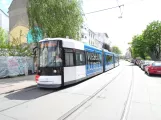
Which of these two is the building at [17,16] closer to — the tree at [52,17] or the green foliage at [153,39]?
the tree at [52,17]

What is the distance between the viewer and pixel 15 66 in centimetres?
1684

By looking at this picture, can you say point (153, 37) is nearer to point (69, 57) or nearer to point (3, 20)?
point (3, 20)

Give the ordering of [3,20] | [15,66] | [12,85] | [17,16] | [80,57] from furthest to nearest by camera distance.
A: 1. [3,20]
2. [17,16]
3. [15,66]
4. [80,57]
5. [12,85]

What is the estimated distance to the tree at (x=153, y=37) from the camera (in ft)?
151

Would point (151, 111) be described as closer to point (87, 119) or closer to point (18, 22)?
point (87, 119)

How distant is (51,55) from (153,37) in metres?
42.0

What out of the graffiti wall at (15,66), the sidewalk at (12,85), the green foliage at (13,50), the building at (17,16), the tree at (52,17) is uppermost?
the building at (17,16)

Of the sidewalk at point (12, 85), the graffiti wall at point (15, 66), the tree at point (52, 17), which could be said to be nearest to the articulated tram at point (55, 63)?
the sidewalk at point (12, 85)

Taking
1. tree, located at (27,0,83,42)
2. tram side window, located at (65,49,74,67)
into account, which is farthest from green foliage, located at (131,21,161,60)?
tram side window, located at (65,49,74,67)

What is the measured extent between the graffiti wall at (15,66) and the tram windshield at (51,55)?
7134 mm

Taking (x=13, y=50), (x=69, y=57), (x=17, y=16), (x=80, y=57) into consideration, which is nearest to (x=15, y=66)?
(x=13, y=50)

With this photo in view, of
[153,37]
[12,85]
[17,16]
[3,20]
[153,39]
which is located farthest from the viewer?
[153,39]

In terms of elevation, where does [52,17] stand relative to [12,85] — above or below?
above

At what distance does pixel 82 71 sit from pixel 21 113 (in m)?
7.26
